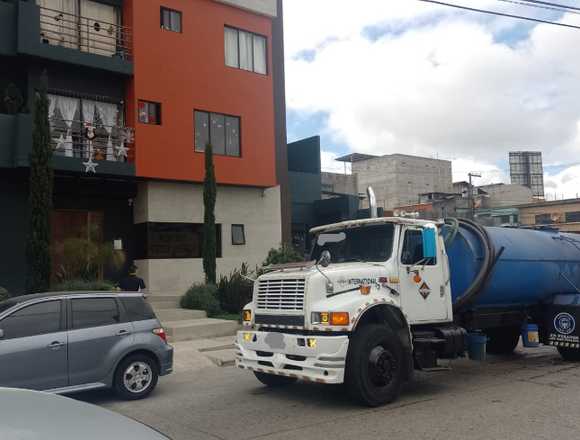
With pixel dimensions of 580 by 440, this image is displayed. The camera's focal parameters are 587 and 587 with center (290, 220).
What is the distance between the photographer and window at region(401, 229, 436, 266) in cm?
868

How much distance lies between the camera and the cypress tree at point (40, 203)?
14.6 meters

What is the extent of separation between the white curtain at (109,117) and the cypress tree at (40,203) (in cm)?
316

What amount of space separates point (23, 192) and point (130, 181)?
329 cm

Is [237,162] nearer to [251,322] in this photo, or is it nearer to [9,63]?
[9,63]

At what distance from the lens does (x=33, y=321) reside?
8180 mm

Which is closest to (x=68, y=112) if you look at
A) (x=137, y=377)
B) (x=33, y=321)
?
(x=33, y=321)

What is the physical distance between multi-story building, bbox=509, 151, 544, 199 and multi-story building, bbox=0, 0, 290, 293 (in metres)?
76.0

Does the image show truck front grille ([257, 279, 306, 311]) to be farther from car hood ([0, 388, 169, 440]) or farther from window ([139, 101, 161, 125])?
window ([139, 101, 161, 125])

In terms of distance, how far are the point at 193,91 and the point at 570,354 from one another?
564 inches

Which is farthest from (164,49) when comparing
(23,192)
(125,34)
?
(23,192)

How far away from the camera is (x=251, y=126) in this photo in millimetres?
21672

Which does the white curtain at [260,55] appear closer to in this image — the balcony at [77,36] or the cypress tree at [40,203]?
the balcony at [77,36]

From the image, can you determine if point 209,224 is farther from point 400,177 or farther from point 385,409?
point 400,177

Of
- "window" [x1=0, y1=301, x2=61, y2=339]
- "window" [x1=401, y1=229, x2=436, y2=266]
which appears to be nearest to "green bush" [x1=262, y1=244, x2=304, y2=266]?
"window" [x1=401, y1=229, x2=436, y2=266]
